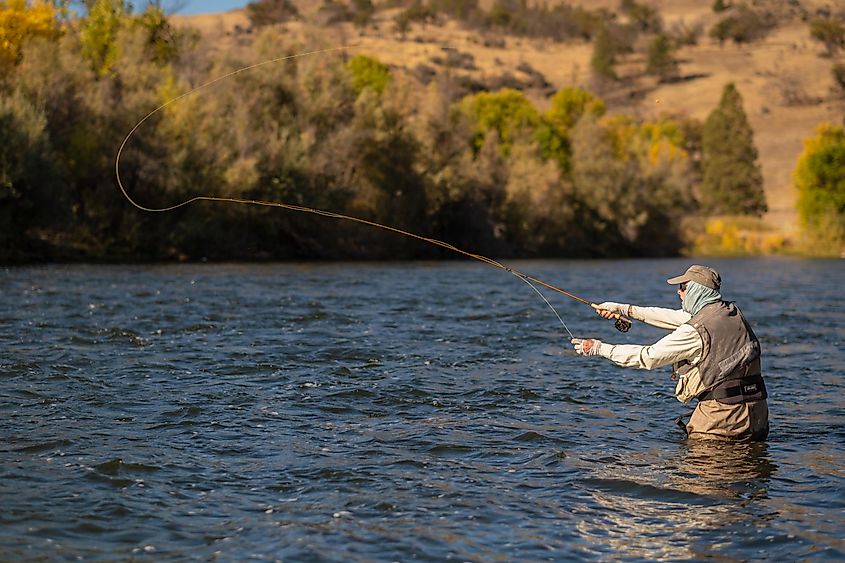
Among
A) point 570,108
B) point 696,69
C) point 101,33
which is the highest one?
point 696,69

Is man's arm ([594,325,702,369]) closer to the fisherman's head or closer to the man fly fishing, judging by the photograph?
the man fly fishing

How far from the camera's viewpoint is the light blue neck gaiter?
8.84 meters

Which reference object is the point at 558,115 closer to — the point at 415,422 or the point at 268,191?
the point at 268,191

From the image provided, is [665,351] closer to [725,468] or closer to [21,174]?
[725,468]

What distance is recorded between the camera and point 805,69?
382 ft

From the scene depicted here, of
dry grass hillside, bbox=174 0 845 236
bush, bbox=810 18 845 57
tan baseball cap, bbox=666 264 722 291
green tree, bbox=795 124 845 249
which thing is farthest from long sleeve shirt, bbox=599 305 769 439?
bush, bbox=810 18 845 57

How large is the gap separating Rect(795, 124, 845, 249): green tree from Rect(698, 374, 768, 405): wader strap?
5332 cm

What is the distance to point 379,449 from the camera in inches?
344

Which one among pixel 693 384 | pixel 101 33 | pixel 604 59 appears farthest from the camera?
pixel 604 59

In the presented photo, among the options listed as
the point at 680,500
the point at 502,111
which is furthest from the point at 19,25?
the point at 502,111

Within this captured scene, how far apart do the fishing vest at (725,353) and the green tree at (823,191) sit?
5348 centimetres

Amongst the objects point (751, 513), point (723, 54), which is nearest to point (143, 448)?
point (751, 513)

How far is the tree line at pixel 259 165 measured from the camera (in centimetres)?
3475

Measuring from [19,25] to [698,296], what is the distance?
34.6m
